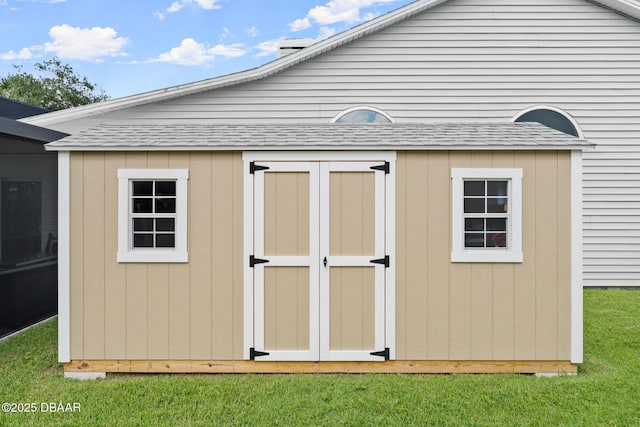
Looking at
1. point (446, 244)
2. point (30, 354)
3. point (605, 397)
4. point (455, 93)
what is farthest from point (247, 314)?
point (455, 93)

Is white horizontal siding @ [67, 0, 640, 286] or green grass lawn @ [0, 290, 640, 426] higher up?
white horizontal siding @ [67, 0, 640, 286]

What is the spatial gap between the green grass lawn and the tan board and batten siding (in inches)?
12.1

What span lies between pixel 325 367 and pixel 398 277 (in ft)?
3.90

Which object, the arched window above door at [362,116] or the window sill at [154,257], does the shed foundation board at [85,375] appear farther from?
the arched window above door at [362,116]

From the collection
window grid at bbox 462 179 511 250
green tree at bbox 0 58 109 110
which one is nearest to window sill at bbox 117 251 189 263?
window grid at bbox 462 179 511 250

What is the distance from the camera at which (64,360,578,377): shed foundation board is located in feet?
14.2

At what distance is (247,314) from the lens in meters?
4.36

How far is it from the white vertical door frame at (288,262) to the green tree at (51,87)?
32.3 m

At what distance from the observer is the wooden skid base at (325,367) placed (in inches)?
170

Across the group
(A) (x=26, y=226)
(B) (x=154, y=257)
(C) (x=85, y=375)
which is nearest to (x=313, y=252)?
(B) (x=154, y=257)

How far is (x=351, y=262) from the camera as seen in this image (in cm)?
438

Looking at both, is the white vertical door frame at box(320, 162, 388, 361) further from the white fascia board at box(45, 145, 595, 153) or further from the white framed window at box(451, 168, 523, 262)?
the white framed window at box(451, 168, 523, 262)

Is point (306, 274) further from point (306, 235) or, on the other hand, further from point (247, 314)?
point (247, 314)

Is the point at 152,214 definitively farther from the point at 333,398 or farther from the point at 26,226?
the point at 26,226
